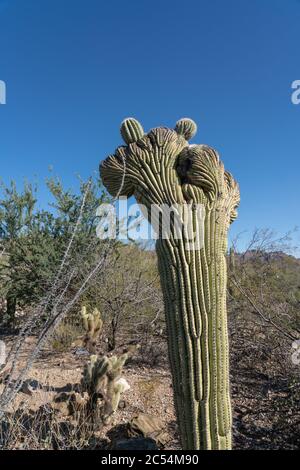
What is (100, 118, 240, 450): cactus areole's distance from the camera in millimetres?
1975

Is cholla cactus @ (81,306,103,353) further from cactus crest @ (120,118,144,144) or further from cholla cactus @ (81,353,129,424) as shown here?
cactus crest @ (120,118,144,144)

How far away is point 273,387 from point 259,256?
356cm

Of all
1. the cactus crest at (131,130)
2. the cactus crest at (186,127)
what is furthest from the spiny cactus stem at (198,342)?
the cactus crest at (131,130)

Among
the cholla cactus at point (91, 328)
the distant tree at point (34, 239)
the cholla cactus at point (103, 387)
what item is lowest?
the cholla cactus at point (103, 387)

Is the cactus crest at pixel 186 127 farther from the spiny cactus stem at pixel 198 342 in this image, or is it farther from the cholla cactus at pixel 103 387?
the cholla cactus at pixel 103 387

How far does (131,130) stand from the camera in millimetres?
2338

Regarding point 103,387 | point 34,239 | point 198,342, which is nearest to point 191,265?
point 198,342

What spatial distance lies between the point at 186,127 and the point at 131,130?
0.43 meters

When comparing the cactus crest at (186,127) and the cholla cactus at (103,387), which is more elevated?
the cactus crest at (186,127)

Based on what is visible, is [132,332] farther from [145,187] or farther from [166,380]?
[145,187]

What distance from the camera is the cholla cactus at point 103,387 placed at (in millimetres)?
2920

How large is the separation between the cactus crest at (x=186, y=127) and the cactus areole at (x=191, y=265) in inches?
2.0

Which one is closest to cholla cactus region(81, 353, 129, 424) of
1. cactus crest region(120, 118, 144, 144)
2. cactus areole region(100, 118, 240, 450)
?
cactus areole region(100, 118, 240, 450)
